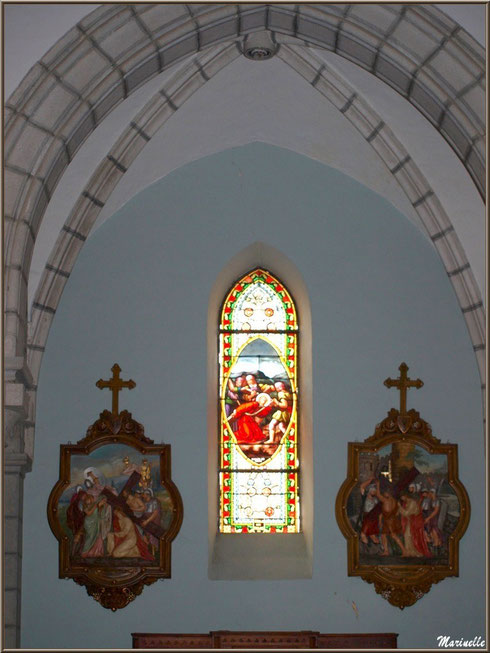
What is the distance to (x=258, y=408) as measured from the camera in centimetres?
1149

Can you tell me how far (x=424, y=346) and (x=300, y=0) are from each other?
381 centimetres

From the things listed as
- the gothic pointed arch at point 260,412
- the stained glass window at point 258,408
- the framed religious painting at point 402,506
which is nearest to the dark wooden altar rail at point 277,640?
the framed religious painting at point 402,506

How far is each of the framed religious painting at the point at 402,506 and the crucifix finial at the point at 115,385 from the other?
6.75ft

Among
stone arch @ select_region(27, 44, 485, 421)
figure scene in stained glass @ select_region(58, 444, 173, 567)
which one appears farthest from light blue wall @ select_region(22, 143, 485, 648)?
stone arch @ select_region(27, 44, 485, 421)

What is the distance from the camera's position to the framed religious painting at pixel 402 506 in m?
10.7

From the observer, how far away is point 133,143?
10477 millimetres

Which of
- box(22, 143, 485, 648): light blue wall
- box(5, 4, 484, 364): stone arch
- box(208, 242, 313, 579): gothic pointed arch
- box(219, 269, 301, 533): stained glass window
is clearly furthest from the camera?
box(219, 269, 301, 533): stained glass window

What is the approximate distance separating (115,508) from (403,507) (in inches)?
100.0

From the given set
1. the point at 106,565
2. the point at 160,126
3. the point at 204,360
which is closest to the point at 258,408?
the point at 204,360

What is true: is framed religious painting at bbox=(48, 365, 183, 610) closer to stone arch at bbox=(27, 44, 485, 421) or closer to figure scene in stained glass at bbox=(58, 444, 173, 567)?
figure scene in stained glass at bbox=(58, 444, 173, 567)

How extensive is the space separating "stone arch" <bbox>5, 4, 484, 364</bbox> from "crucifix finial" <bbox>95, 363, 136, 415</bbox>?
226cm

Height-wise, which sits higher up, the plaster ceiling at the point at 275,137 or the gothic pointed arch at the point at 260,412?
the plaster ceiling at the point at 275,137

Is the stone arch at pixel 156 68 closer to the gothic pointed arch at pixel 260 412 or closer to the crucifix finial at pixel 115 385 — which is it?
the crucifix finial at pixel 115 385

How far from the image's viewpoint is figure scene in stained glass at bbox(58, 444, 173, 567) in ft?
35.3
